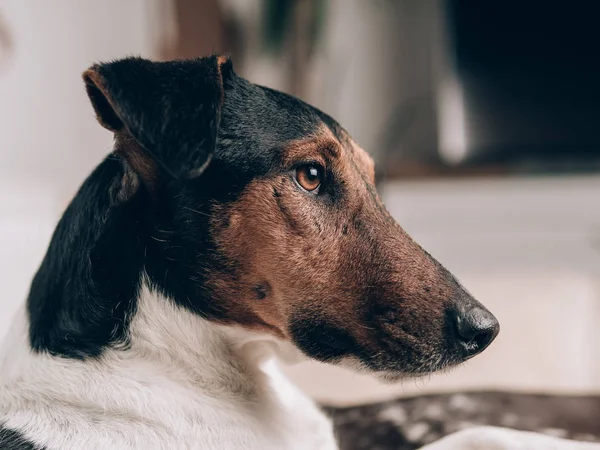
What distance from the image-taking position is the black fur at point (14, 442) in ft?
2.97

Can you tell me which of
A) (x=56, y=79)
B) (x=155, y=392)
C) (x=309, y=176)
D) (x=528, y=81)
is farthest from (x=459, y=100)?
(x=155, y=392)

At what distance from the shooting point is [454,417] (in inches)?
52.9

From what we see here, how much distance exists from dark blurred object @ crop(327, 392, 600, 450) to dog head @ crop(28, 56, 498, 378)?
322mm

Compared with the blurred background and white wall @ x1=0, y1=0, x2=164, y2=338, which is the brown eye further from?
the blurred background

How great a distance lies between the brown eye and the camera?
105 cm

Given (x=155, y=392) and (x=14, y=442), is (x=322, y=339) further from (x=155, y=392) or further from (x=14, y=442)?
(x=14, y=442)

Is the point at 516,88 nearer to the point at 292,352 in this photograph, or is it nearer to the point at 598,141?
the point at 598,141

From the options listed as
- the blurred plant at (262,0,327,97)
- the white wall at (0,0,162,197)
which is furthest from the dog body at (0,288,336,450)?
the blurred plant at (262,0,327,97)

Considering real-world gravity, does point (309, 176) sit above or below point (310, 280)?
above

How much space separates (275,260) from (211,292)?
4.7 inches

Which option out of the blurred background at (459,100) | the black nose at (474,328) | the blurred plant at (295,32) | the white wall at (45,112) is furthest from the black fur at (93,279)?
the blurred plant at (295,32)

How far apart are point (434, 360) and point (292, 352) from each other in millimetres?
245

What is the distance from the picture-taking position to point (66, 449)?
0.90 metres

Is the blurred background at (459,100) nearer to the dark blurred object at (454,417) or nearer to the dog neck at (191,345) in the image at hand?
the dark blurred object at (454,417)
